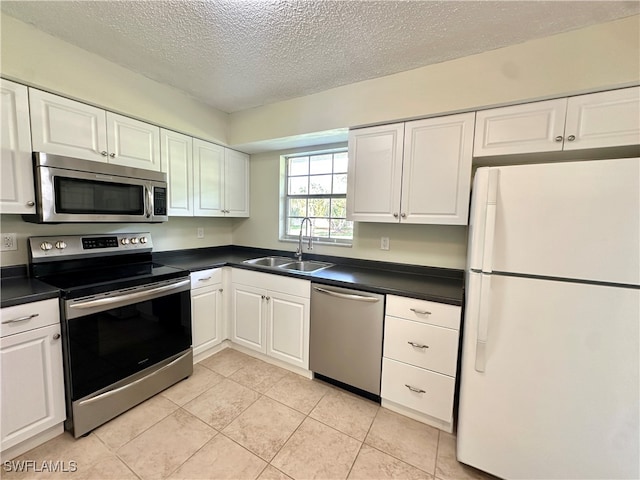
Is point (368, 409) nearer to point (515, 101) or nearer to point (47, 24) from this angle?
point (515, 101)

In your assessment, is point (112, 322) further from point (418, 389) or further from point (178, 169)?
point (418, 389)

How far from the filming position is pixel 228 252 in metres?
3.19

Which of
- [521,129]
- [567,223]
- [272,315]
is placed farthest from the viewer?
[272,315]

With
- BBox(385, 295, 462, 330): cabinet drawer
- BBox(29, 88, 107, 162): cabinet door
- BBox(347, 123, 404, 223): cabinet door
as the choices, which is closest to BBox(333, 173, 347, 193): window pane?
BBox(347, 123, 404, 223): cabinet door

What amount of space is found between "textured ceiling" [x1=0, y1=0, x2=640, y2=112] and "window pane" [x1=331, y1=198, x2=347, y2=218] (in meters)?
1.09

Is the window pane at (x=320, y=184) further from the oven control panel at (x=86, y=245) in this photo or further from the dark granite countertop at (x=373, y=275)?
the oven control panel at (x=86, y=245)

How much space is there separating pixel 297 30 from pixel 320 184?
1.44 m

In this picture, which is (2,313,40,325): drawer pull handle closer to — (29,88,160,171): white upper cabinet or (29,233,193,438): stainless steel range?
(29,233,193,438): stainless steel range

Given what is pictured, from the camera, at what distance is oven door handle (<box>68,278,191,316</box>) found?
59.7 inches

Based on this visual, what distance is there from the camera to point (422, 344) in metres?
1.70

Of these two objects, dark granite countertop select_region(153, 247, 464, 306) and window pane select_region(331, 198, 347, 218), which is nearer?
dark granite countertop select_region(153, 247, 464, 306)

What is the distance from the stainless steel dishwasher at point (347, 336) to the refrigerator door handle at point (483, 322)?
62cm

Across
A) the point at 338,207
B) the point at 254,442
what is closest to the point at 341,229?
the point at 338,207

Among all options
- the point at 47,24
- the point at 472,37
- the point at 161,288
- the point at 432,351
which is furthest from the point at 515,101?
the point at 47,24
